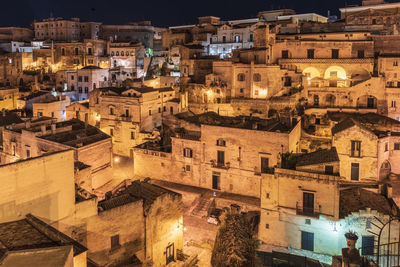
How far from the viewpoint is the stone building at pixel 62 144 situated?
27500 mm

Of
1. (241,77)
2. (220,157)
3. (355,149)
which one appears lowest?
(220,157)

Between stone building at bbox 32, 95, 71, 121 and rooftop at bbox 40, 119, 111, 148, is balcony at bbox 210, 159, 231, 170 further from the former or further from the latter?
stone building at bbox 32, 95, 71, 121

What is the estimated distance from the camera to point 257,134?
26.5 m

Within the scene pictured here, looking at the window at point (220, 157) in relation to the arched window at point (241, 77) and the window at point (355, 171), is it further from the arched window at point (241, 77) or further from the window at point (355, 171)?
the arched window at point (241, 77)

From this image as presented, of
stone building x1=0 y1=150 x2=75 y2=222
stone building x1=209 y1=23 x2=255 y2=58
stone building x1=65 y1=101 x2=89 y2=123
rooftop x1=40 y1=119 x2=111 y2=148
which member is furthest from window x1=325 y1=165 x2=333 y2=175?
stone building x1=209 y1=23 x2=255 y2=58

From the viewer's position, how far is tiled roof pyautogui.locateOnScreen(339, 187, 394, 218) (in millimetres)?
20766

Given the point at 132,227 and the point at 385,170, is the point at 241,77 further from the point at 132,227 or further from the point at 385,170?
the point at 132,227

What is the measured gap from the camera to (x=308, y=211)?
21.0 m

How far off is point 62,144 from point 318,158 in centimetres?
1746

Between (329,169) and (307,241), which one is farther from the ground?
(329,169)

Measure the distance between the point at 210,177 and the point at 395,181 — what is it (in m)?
13.0

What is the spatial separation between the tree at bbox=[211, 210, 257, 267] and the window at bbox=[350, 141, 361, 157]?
13615 mm

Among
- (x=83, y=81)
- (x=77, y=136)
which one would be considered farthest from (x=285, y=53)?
(x=83, y=81)

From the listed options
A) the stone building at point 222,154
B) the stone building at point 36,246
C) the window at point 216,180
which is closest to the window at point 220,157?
the stone building at point 222,154
